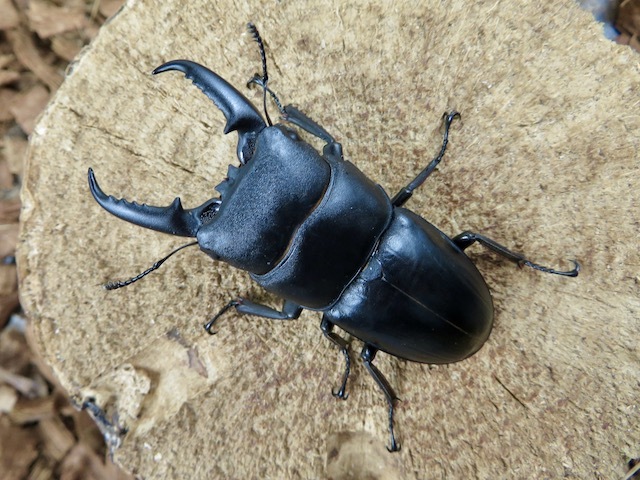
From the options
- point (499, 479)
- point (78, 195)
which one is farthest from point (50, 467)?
point (499, 479)

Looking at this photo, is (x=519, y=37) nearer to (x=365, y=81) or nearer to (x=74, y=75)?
(x=365, y=81)

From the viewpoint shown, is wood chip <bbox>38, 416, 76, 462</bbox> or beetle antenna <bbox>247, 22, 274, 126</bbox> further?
wood chip <bbox>38, 416, 76, 462</bbox>

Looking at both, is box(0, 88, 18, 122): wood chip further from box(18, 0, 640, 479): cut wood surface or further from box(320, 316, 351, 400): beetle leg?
box(320, 316, 351, 400): beetle leg

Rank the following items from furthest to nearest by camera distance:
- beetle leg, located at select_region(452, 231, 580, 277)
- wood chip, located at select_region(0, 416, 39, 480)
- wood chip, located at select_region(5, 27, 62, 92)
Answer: wood chip, located at select_region(5, 27, 62, 92)
wood chip, located at select_region(0, 416, 39, 480)
beetle leg, located at select_region(452, 231, 580, 277)

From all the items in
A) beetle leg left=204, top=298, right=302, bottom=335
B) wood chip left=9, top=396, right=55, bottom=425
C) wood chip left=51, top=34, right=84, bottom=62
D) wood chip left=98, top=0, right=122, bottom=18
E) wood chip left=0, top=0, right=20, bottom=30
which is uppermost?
wood chip left=98, top=0, right=122, bottom=18

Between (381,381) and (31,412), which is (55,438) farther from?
(381,381)

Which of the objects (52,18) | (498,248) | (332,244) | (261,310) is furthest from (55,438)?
(498,248)

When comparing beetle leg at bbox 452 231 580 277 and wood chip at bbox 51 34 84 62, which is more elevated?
wood chip at bbox 51 34 84 62

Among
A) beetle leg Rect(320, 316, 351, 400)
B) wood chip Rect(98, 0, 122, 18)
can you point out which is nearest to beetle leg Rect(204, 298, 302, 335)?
beetle leg Rect(320, 316, 351, 400)
